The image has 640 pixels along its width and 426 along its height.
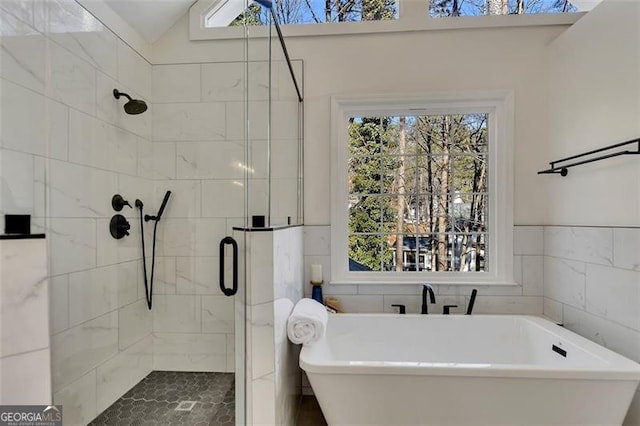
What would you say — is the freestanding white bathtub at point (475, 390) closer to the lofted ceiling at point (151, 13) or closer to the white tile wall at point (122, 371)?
the white tile wall at point (122, 371)

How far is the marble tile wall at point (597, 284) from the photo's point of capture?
156 centimetres

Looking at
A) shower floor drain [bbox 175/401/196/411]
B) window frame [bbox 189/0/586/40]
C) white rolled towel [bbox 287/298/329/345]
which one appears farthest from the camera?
window frame [bbox 189/0/586/40]

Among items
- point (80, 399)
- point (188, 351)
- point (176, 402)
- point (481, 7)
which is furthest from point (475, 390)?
point (481, 7)

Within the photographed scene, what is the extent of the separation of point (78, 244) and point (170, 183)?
27.9 inches

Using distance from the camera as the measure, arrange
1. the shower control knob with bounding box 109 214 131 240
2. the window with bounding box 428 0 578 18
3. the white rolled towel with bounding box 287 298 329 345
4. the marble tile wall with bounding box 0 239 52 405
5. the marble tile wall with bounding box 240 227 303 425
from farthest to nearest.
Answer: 1. the window with bounding box 428 0 578 18
2. the shower control knob with bounding box 109 214 131 240
3. the white rolled towel with bounding box 287 298 329 345
4. the marble tile wall with bounding box 240 227 303 425
5. the marble tile wall with bounding box 0 239 52 405

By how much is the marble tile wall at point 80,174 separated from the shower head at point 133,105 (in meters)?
0.03

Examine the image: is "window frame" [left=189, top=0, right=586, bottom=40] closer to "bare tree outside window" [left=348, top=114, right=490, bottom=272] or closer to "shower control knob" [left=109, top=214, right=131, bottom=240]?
"bare tree outside window" [left=348, top=114, right=490, bottom=272]

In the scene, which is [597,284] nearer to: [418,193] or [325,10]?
[418,193]

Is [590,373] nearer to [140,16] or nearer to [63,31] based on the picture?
[63,31]

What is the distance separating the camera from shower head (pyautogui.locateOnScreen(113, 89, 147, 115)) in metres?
2.01

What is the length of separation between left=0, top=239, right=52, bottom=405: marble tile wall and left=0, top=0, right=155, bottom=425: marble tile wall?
0.58 feet

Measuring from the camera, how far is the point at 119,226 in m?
2.01

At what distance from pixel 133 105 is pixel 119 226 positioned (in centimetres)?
79

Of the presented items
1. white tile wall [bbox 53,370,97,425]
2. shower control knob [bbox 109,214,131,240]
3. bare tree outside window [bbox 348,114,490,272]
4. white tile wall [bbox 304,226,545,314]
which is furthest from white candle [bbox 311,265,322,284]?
→ white tile wall [bbox 53,370,97,425]
